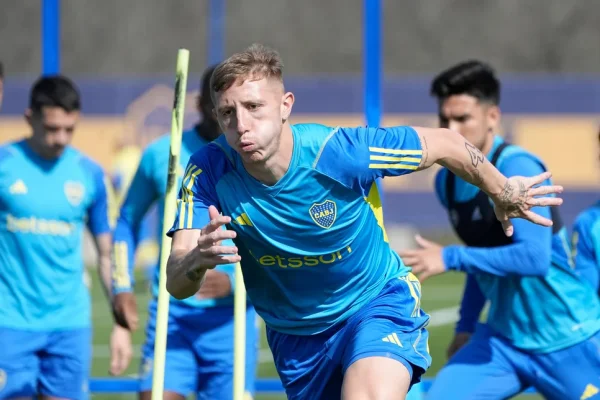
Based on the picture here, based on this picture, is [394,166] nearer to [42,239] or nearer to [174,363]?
[174,363]

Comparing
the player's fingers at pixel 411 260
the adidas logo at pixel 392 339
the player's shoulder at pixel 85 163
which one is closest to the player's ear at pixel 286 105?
the adidas logo at pixel 392 339

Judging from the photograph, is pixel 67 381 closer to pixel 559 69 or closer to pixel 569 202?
pixel 569 202

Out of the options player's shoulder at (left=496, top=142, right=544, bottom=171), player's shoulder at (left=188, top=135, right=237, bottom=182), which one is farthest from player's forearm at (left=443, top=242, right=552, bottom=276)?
player's shoulder at (left=188, top=135, right=237, bottom=182)

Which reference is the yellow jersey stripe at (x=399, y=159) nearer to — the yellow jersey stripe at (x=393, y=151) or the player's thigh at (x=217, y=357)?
the yellow jersey stripe at (x=393, y=151)

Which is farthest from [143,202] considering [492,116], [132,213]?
[492,116]

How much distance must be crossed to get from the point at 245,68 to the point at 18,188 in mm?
2866

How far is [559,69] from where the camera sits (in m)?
31.8

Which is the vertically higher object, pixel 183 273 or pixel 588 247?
pixel 588 247

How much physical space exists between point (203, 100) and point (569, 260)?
2.23 m

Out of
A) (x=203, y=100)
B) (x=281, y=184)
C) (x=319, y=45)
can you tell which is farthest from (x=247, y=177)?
(x=319, y=45)

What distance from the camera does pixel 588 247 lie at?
230 inches

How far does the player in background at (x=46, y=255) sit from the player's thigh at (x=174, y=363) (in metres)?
0.71

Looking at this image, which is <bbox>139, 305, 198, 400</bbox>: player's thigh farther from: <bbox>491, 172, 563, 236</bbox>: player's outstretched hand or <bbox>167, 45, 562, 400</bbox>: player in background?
<bbox>491, 172, 563, 236</bbox>: player's outstretched hand

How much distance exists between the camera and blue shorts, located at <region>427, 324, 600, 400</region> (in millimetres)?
5254
